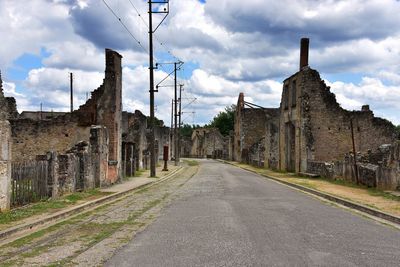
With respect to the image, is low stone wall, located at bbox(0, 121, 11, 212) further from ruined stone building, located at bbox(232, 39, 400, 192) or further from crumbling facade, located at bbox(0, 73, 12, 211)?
ruined stone building, located at bbox(232, 39, 400, 192)

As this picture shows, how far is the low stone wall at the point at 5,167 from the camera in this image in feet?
42.5

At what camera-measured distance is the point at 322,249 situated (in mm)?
8812

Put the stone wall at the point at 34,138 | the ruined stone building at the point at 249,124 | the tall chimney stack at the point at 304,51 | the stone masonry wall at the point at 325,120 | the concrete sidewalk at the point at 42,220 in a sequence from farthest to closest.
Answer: the ruined stone building at the point at 249,124
the tall chimney stack at the point at 304,51
the stone masonry wall at the point at 325,120
the stone wall at the point at 34,138
the concrete sidewalk at the point at 42,220

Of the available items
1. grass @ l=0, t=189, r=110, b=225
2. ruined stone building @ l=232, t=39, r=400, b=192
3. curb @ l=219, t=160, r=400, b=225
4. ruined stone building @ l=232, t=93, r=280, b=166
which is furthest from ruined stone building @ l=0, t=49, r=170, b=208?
ruined stone building @ l=232, t=93, r=280, b=166

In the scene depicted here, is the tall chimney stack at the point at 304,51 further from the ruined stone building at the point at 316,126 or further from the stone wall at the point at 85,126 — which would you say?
the stone wall at the point at 85,126

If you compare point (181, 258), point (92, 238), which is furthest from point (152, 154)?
point (181, 258)

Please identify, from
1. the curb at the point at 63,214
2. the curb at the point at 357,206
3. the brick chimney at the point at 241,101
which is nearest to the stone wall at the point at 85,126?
the curb at the point at 63,214

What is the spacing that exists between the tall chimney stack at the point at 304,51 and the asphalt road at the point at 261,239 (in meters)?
23.3

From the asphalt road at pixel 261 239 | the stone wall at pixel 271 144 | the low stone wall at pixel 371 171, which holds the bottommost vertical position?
the asphalt road at pixel 261 239

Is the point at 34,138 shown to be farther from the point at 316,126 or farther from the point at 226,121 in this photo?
the point at 226,121

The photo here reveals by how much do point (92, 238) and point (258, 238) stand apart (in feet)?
10.8

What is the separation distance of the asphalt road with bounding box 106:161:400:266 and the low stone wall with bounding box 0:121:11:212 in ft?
13.1

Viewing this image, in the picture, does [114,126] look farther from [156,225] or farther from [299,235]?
[299,235]

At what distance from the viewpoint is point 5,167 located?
13.2m
